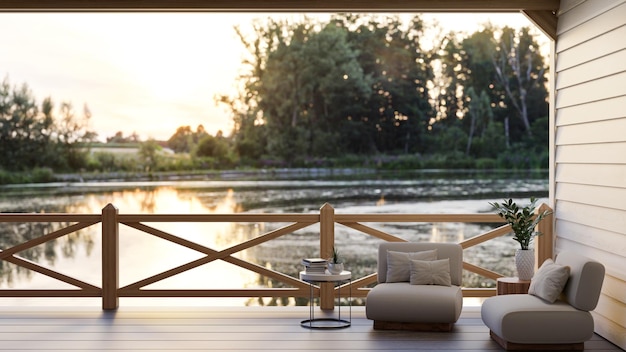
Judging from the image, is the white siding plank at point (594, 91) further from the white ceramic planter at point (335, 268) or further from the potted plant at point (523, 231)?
the white ceramic planter at point (335, 268)

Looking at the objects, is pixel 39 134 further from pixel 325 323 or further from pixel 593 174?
pixel 593 174

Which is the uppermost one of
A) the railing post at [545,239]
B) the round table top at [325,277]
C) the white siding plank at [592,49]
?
the white siding plank at [592,49]

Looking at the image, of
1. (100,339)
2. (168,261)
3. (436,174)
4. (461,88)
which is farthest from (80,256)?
(100,339)

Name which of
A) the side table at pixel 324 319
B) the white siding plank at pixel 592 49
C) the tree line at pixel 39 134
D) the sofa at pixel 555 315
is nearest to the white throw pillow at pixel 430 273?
the side table at pixel 324 319

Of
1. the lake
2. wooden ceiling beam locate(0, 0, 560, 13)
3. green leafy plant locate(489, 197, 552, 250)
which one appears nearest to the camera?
green leafy plant locate(489, 197, 552, 250)

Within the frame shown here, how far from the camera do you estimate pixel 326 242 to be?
6773 millimetres

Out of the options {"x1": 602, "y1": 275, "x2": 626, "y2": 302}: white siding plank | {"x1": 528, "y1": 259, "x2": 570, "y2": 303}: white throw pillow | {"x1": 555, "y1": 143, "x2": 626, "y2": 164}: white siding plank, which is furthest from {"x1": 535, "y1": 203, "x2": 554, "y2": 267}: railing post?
{"x1": 528, "y1": 259, "x2": 570, "y2": 303}: white throw pillow

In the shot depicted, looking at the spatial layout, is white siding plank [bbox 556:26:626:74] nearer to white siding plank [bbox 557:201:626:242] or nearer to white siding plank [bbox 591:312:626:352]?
white siding plank [bbox 557:201:626:242]

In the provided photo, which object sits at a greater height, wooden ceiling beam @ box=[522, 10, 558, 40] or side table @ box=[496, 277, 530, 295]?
wooden ceiling beam @ box=[522, 10, 558, 40]

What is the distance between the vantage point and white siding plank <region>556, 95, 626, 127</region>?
17.6ft

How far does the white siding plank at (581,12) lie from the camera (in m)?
5.50

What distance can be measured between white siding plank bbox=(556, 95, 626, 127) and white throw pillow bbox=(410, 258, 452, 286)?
1595 millimetres

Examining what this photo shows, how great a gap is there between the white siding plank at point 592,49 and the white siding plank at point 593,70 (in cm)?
4

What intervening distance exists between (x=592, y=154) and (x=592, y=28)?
0.96 m
